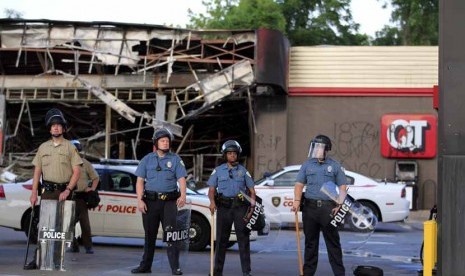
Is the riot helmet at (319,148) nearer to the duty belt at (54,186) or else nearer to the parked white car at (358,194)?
the duty belt at (54,186)

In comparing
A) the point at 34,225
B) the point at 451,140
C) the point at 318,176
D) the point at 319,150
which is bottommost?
the point at 34,225

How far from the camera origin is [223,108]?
26750mm

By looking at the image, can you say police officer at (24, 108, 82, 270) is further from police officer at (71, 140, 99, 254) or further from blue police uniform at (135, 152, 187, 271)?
police officer at (71, 140, 99, 254)

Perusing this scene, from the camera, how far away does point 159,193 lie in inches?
430

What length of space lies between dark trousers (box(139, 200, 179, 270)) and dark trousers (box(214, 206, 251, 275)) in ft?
1.82

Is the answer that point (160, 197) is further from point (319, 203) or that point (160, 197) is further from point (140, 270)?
point (319, 203)

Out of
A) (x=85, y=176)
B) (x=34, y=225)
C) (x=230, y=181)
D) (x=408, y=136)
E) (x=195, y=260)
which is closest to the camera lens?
(x=230, y=181)

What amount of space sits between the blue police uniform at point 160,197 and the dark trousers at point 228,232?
1.83ft

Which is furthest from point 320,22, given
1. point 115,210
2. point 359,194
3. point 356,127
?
point 115,210

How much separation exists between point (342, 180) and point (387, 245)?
6903mm

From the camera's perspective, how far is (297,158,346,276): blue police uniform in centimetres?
1026

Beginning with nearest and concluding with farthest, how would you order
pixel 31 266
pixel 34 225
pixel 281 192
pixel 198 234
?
pixel 31 266 < pixel 34 225 < pixel 198 234 < pixel 281 192

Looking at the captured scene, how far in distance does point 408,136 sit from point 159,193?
16.6 m

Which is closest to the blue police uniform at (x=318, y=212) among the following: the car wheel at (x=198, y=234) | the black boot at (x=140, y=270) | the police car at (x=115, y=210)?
the black boot at (x=140, y=270)
